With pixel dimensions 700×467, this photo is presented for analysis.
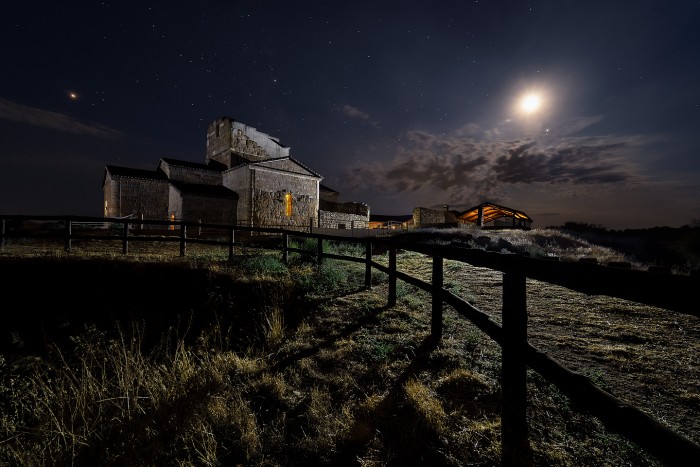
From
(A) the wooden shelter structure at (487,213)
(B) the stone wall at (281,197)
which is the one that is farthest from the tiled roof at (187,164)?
(A) the wooden shelter structure at (487,213)

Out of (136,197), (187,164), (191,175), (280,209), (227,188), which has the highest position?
(187,164)

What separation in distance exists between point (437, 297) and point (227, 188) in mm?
27889

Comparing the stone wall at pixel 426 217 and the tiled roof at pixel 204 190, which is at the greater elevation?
the tiled roof at pixel 204 190

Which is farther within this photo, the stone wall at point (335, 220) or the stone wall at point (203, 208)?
the stone wall at point (335, 220)

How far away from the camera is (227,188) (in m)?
28.2

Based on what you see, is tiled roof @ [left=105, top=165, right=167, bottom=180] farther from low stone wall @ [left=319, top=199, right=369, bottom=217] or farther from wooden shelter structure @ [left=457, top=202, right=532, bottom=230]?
wooden shelter structure @ [left=457, top=202, right=532, bottom=230]

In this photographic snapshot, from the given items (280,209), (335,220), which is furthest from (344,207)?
(280,209)

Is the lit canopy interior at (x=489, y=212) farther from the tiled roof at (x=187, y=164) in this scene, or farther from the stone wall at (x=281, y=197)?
the tiled roof at (x=187, y=164)

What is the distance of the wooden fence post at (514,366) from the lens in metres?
2.16

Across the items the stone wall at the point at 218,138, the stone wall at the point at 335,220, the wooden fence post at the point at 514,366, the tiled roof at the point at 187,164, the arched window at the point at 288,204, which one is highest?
the stone wall at the point at 218,138

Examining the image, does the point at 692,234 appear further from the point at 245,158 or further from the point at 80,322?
the point at 245,158

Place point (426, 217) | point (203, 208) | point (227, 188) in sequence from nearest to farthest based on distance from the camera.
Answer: point (203, 208)
point (227, 188)
point (426, 217)

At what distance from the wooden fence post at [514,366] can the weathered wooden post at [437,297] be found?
160cm

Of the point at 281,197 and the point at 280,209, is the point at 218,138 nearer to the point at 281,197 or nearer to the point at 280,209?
the point at 281,197
